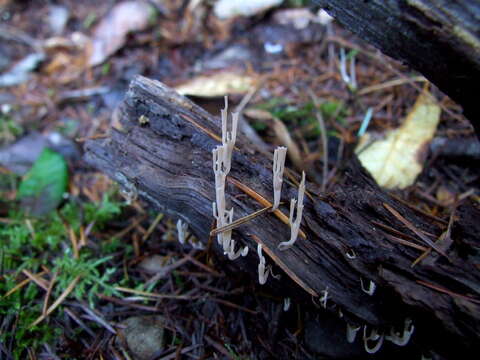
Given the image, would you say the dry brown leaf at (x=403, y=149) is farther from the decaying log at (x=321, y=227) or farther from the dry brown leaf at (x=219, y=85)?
the dry brown leaf at (x=219, y=85)

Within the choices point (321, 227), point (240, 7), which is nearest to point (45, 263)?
point (321, 227)

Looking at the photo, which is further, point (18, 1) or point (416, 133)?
point (18, 1)

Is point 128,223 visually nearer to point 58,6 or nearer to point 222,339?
point 222,339

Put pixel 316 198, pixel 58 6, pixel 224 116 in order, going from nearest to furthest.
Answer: pixel 224 116
pixel 316 198
pixel 58 6

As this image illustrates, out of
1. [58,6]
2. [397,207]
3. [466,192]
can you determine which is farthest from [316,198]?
[58,6]

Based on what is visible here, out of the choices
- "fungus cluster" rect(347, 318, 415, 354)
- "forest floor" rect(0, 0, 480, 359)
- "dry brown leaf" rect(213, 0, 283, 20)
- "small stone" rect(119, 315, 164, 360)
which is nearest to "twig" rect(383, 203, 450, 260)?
"fungus cluster" rect(347, 318, 415, 354)

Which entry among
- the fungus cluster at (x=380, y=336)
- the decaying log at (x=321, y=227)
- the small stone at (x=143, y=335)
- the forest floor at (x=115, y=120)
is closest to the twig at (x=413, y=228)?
the decaying log at (x=321, y=227)

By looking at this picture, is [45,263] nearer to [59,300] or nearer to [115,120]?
[59,300]
